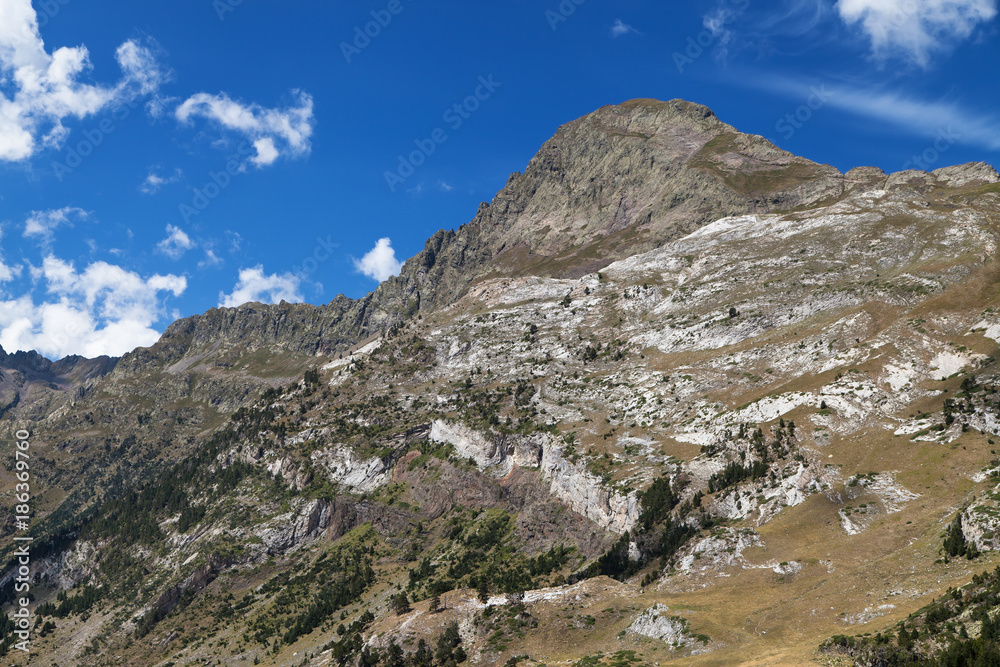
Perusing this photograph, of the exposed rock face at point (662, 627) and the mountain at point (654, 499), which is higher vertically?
the mountain at point (654, 499)

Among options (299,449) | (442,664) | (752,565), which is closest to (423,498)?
(299,449)

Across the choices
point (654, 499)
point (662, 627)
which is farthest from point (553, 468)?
point (662, 627)

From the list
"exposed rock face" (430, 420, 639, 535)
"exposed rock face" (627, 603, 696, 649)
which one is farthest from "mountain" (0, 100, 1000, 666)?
"exposed rock face" (430, 420, 639, 535)

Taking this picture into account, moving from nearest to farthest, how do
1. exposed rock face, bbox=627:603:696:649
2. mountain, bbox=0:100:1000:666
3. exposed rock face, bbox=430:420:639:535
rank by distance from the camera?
1. exposed rock face, bbox=627:603:696:649
2. mountain, bbox=0:100:1000:666
3. exposed rock face, bbox=430:420:639:535

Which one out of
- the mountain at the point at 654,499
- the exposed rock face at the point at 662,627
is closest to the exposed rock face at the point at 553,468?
the mountain at the point at 654,499

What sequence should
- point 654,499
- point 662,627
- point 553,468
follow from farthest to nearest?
point 553,468, point 654,499, point 662,627

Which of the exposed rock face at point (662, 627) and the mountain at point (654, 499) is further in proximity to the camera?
the mountain at point (654, 499)

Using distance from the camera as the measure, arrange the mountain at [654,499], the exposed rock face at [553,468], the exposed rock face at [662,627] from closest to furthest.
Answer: the exposed rock face at [662,627]
the mountain at [654,499]
the exposed rock face at [553,468]

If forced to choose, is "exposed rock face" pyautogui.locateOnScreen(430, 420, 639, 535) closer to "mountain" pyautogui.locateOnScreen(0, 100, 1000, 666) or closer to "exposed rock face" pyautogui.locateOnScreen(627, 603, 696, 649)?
"mountain" pyautogui.locateOnScreen(0, 100, 1000, 666)

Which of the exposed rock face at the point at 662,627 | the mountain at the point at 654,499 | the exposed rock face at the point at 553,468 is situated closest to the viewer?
the exposed rock face at the point at 662,627

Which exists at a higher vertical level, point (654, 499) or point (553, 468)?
point (553, 468)

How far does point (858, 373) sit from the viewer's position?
348ft

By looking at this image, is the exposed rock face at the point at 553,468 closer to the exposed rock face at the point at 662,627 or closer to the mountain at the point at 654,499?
the mountain at the point at 654,499

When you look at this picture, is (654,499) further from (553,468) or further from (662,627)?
(662,627)
